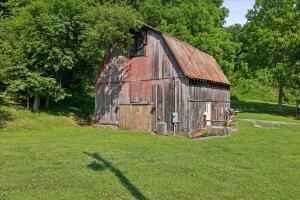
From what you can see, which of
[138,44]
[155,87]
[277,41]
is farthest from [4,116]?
[277,41]

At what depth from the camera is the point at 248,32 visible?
54719 mm

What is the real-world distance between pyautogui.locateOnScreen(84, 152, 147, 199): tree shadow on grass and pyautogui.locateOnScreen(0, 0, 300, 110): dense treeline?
13.4m

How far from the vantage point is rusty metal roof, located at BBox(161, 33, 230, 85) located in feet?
86.1

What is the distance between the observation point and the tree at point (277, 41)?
4610 centimetres

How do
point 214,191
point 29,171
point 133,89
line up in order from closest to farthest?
point 214,191 → point 29,171 → point 133,89

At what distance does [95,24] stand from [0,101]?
1250cm

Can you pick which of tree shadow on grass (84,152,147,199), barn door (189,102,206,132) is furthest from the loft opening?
tree shadow on grass (84,152,147,199)

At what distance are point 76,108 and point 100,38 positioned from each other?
13669 mm

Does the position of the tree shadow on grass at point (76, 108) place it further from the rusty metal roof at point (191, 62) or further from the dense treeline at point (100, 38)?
the rusty metal roof at point (191, 62)

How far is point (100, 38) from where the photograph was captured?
92.8ft

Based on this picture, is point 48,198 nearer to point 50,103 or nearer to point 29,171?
point 29,171

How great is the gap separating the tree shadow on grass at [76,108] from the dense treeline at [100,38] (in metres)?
1.40

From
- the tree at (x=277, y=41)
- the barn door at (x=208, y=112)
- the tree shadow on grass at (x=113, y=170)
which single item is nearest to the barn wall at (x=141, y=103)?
the barn door at (x=208, y=112)

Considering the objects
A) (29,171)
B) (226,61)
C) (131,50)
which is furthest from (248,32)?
(29,171)
